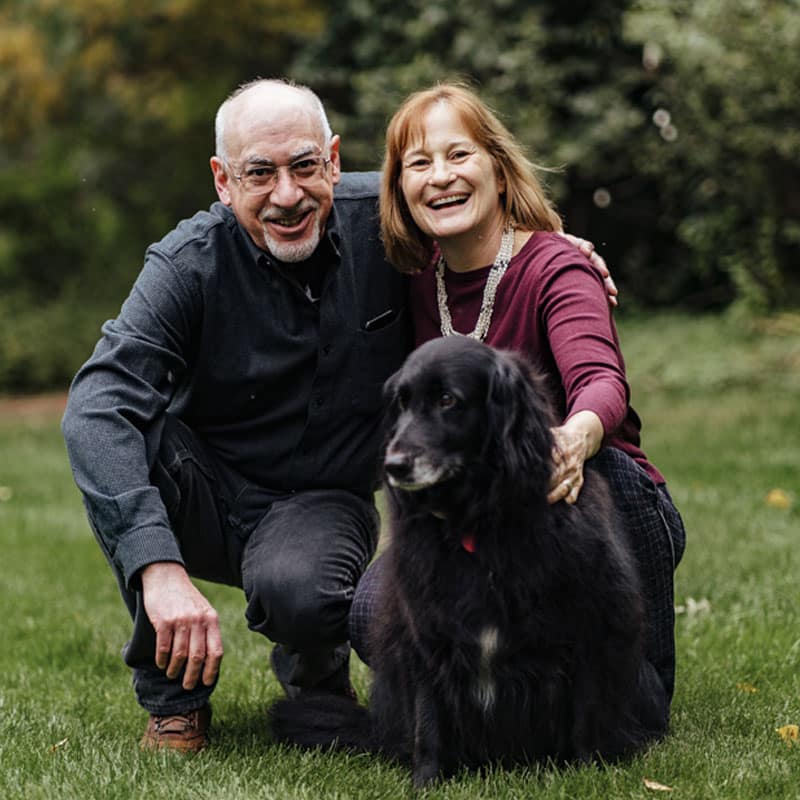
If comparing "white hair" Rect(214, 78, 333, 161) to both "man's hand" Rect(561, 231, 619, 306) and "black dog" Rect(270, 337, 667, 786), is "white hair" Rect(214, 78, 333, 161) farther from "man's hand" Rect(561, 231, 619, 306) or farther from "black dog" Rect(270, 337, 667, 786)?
"black dog" Rect(270, 337, 667, 786)

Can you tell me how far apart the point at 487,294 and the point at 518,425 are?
2.03 ft

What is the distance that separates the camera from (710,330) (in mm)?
11562

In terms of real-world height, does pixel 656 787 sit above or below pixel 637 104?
below

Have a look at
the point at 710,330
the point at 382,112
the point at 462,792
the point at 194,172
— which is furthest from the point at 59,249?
the point at 462,792

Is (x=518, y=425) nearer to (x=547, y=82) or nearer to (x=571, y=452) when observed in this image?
(x=571, y=452)

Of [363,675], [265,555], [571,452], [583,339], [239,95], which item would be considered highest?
[239,95]

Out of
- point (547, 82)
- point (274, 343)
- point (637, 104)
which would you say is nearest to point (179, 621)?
point (274, 343)

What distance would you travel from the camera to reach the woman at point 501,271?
3.14 meters

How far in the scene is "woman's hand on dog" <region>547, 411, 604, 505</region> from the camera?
2.77 metres

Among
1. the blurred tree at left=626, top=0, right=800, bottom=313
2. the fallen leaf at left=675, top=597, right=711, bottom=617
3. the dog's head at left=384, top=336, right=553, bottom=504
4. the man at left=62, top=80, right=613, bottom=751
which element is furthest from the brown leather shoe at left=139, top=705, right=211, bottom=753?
the blurred tree at left=626, top=0, right=800, bottom=313

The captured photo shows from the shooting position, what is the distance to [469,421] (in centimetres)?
271

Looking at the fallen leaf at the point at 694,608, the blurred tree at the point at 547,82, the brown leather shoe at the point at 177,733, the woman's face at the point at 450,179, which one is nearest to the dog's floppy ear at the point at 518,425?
the woman's face at the point at 450,179

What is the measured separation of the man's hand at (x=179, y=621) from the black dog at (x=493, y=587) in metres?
0.42

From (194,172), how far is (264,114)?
13.0 meters
